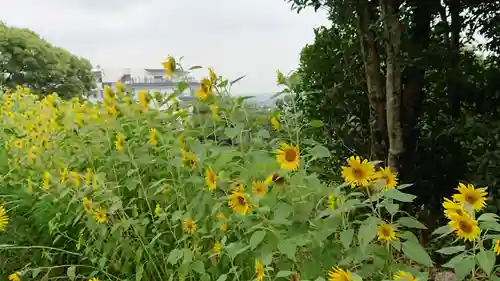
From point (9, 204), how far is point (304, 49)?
1.22 metres

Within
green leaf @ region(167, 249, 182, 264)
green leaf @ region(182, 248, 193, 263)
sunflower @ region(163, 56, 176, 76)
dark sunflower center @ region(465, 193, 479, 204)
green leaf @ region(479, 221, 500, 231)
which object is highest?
sunflower @ region(163, 56, 176, 76)

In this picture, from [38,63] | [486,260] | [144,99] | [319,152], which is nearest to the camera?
[486,260]

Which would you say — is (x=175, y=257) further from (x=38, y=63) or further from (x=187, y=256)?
(x=38, y=63)

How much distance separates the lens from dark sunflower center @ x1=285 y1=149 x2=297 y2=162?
2.07 ft

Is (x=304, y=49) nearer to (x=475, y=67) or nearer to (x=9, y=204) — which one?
(x=475, y=67)

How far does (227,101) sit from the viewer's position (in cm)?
87

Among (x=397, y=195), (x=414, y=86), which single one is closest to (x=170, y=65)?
(x=397, y=195)

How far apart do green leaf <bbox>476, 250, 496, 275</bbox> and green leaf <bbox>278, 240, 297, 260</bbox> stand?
8.0 inches

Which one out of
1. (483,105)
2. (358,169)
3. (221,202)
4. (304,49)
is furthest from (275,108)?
(304,49)

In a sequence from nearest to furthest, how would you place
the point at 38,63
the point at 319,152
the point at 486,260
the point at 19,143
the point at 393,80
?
the point at 486,260 < the point at 319,152 < the point at 19,143 < the point at 393,80 < the point at 38,63

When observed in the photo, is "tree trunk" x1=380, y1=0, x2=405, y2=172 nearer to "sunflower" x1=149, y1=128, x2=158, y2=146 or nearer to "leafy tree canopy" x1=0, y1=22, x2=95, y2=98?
"sunflower" x1=149, y1=128, x2=158, y2=146

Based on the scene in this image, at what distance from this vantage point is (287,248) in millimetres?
604

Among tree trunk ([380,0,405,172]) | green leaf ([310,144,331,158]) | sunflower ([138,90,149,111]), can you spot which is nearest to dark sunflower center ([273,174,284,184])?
green leaf ([310,144,331,158])

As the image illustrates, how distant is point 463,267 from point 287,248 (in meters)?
0.20
